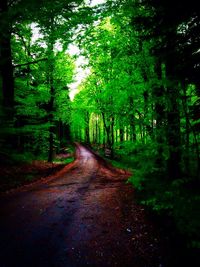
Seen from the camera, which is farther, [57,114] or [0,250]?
[57,114]

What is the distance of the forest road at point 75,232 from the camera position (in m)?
4.25

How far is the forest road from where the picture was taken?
4250 millimetres

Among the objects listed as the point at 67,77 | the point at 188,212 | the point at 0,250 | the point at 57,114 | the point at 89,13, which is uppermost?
the point at 67,77

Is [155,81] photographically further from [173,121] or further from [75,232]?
[75,232]

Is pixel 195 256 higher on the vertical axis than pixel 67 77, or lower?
lower

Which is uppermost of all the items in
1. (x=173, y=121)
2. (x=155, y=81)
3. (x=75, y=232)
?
(x=155, y=81)

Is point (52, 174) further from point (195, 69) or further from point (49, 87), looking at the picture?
point (195, 69)

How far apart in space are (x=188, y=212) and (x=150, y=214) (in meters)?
1.87

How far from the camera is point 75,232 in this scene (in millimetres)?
5426

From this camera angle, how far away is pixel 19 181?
10.7 m

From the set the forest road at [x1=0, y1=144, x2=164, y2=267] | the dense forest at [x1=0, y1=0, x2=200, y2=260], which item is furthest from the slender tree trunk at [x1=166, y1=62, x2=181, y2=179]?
the forest road at [x1=0, y1=144, x2=164, y2=267]

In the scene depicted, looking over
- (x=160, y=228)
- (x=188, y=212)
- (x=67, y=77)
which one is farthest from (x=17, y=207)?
(x=67, y=77)

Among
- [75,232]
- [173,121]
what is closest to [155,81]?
[173,121]

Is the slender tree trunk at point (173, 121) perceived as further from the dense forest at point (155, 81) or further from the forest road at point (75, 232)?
the forest road at point (75, 232)
